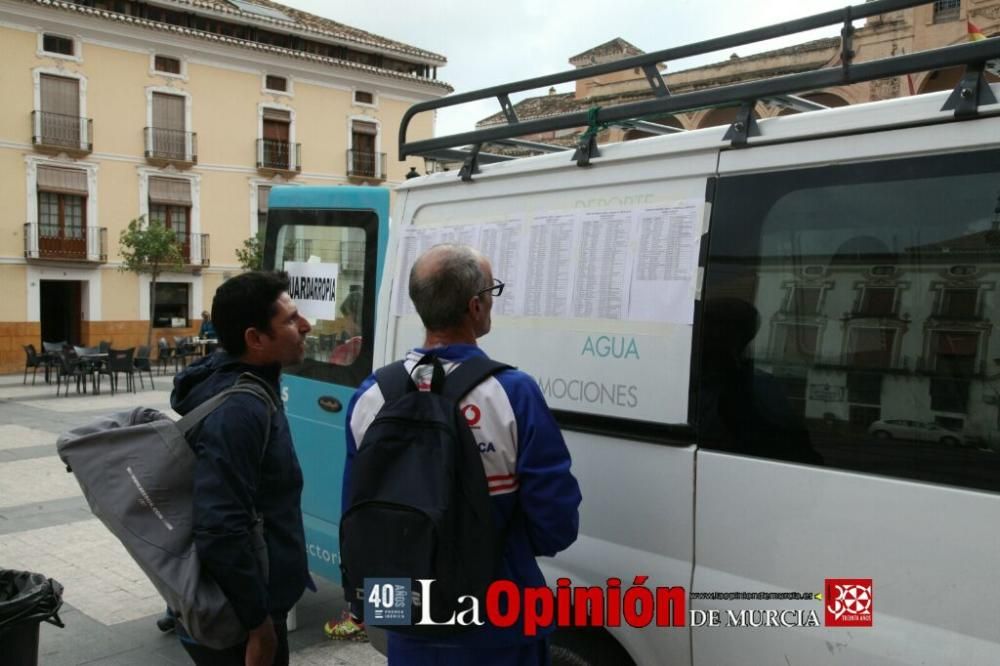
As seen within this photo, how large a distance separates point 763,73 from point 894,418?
10.4 meters

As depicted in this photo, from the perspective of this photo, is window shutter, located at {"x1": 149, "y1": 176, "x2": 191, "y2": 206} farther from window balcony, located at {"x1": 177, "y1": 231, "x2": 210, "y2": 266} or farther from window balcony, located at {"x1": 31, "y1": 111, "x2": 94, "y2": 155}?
window balcony, located at {"x1": 31, "y1": 111, "x2": 94, "y2": 155}

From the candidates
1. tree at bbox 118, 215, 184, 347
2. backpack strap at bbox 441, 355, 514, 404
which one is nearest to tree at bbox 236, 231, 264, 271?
tree at bbox 118, 215, 184, 347

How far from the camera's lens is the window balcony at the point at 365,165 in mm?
34750

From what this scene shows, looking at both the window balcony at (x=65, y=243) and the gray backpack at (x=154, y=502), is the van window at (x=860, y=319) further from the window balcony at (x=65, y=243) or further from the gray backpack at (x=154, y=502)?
the window balcony at (x=65, y=243)

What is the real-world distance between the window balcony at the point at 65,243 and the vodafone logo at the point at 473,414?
28.6 metres

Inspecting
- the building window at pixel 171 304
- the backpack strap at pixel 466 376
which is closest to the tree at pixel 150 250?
the building window at pixel 171 304

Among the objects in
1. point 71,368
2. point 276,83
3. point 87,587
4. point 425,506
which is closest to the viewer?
point 425,506

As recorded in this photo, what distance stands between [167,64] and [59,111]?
4254 mm

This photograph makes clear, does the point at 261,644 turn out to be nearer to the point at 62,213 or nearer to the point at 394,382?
the point at 394,382

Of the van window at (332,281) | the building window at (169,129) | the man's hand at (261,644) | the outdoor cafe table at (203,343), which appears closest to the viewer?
the man's hand at (261,644)

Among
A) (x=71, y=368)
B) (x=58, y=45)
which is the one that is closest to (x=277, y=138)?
(x=58, y=45)

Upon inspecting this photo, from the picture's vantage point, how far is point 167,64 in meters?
29.9

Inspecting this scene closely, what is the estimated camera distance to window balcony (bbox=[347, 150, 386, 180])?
34750mm

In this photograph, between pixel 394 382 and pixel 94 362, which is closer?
pixel 394 382
